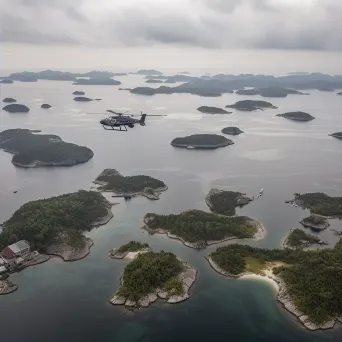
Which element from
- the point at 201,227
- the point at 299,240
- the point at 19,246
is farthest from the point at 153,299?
the point at 299,240

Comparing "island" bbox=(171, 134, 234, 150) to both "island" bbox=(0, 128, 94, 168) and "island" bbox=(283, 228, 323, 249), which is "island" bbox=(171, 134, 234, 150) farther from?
"island" bbox=(283, 228, 323, 249)

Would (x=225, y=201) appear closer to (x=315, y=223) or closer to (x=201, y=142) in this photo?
(x=315, y=223)

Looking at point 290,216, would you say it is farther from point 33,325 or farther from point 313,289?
point 33,325

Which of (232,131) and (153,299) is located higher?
(153,299)

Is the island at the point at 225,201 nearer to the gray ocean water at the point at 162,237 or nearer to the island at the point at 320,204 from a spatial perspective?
the gray ocean water at the point at 162,237

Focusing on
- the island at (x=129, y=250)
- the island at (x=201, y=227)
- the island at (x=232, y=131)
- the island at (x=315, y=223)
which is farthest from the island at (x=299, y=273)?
the island at (x=232, y=131)

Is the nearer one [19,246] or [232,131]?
[19,246]

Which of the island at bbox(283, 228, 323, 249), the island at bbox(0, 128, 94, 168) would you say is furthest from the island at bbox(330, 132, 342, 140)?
the island at bbox(283, 228, 323, 249)

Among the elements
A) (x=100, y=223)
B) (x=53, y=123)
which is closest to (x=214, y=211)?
(x=100, y=223)
